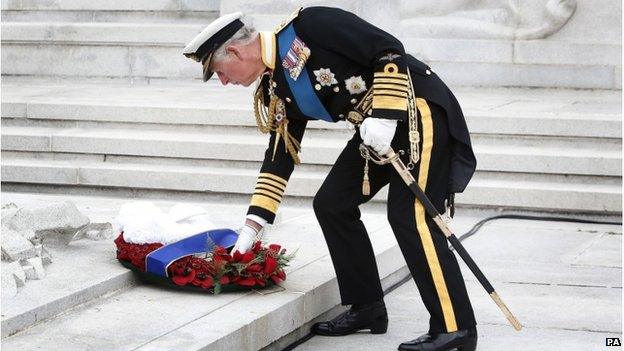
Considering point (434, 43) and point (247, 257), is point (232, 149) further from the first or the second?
point (247, 257)

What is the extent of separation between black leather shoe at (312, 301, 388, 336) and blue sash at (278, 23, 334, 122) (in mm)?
906

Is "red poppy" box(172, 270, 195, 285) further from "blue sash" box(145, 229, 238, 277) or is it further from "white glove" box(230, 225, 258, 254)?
"white glove" box(230, 225, 258, 254)

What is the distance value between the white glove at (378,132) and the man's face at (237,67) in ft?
1.72

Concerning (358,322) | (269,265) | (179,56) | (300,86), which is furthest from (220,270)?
(179,56)

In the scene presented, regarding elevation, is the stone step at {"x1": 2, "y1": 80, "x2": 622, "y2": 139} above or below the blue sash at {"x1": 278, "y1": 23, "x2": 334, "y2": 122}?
below

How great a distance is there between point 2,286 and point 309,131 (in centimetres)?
474

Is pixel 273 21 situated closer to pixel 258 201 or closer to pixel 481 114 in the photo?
pixel 481 114

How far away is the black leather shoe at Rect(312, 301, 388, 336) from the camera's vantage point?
5172mm

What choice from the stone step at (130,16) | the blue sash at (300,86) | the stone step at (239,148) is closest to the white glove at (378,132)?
the blue sash at (300,86)

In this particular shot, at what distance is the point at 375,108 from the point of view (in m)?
4.63

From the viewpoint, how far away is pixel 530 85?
11.3 metres

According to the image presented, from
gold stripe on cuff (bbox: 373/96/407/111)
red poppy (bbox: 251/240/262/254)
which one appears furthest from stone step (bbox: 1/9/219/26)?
gold stripe on cuff (bbox: 373/96/407/111)

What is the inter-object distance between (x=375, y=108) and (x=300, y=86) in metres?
0.38

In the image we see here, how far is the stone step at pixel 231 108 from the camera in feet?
29.0
